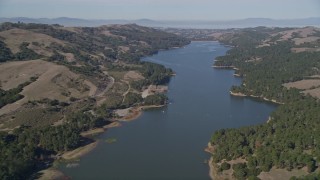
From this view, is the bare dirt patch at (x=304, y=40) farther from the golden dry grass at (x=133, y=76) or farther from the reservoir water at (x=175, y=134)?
the golden dry grass at (x=133, y=76)

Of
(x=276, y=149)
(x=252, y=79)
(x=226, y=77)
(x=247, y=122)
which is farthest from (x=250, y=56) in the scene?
(x=276, y=149)

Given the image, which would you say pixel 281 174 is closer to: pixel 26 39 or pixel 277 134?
pixel 277 134

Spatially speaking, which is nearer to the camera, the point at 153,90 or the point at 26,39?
the point at 153,90

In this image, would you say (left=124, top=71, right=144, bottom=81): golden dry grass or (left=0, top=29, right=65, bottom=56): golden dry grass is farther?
(left=0, top=29, right=65, bottom=56): golden dry grass

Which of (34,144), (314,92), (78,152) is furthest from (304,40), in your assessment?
(34,144)

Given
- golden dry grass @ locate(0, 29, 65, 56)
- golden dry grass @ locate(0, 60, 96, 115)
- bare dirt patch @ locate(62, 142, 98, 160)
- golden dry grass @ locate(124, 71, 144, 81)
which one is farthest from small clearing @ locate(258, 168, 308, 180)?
golden dry grass @ locate(0, 29, 65, 56)

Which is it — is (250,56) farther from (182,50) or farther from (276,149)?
(276,149)

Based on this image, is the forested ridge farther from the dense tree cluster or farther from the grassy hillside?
the grassy hillside

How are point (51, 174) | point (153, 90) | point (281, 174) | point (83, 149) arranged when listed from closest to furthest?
point (281, 174), point (51, 174), point (83, 149), point (153, 90)
